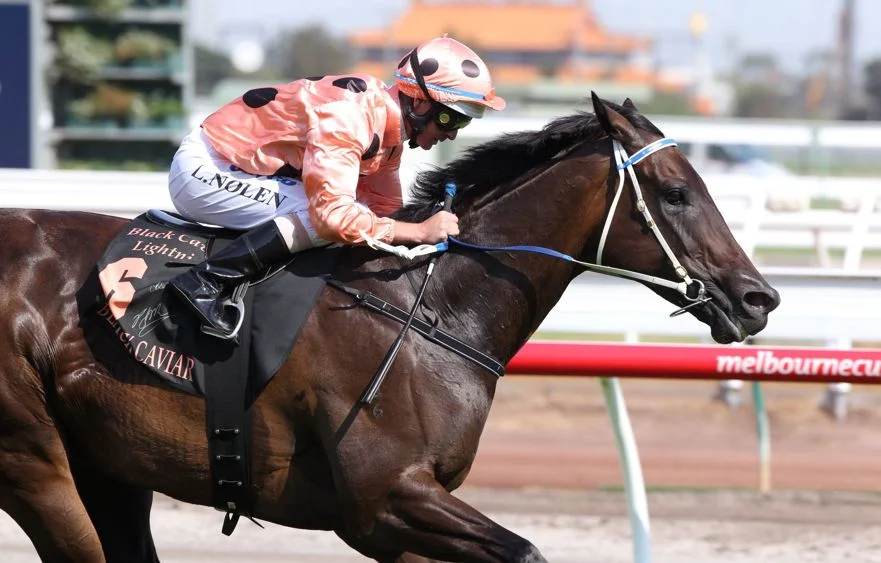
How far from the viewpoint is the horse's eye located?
11.8ft

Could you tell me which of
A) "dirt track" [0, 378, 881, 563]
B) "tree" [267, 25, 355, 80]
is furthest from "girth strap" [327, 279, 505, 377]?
"tree" [267, 25, 355, 80]

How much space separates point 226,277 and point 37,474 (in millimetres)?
762

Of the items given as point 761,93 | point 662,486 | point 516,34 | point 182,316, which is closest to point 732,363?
A: point 662,486

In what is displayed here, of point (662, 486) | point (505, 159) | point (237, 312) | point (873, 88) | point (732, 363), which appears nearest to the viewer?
point (237, 312)

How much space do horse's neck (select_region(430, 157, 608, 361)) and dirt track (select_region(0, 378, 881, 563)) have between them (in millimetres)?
1879

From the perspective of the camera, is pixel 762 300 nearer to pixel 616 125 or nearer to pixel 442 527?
pixel 616 125

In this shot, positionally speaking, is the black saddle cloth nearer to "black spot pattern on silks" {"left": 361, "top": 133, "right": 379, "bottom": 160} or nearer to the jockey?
the jockey

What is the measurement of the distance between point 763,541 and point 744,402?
3193 mm

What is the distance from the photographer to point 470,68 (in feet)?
12.1

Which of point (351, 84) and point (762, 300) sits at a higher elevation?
point (351, 84)

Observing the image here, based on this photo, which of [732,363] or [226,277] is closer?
[226,277]

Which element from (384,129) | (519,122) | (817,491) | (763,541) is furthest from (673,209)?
(519,122)

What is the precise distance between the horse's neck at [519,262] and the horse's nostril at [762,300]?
0.46 meters

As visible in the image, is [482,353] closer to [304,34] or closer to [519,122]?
[519,122]
